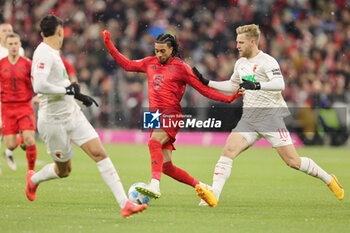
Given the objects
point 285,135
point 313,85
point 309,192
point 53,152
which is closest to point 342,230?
point 285,135

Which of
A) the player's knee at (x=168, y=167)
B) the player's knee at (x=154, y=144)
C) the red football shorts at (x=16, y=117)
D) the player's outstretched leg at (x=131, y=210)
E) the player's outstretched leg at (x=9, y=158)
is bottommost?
the player's outstretched leg at (x=9, y=158)

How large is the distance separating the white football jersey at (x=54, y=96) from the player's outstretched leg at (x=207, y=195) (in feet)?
5.86

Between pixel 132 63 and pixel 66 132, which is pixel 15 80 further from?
pixel 66 132

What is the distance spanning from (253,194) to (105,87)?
41.0 ft

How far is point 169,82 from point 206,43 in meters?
14.8

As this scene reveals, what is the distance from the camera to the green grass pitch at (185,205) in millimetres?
7199

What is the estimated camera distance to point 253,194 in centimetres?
1045

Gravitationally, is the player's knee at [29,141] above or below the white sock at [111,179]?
below

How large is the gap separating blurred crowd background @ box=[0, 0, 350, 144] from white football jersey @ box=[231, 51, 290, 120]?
11.6 meters

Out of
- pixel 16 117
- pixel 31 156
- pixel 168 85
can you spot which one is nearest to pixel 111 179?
pixel 168 85

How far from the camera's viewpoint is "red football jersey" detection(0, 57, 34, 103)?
11.8 m

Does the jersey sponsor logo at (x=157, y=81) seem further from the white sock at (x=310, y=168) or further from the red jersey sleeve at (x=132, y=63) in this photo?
the white sock at (x=310, y=168)

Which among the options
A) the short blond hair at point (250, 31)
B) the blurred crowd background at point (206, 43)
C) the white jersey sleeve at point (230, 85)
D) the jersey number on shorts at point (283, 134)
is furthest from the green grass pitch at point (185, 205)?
the blurred crowd background at point (206, 43)

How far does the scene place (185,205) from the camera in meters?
9.04
